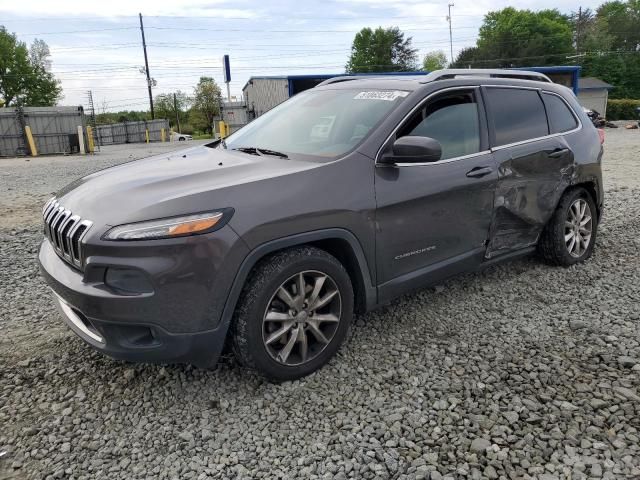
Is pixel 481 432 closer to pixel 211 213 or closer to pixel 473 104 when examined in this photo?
pixel 211 213

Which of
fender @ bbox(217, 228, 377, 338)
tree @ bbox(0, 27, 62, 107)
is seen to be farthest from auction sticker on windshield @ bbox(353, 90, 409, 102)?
tree @ bbox(0, 27, 62, 107)

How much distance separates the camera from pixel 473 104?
12.8 feet

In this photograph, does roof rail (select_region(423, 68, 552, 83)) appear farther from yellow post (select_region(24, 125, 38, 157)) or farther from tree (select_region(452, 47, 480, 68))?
tree (select_region(452, 47, 480, 68))

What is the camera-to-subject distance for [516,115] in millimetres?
4227

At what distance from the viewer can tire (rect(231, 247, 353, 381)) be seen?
274 centimetres

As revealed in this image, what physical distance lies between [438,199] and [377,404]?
142 centimetres

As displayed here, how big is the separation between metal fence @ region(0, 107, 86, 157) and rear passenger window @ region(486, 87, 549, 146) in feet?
91.1

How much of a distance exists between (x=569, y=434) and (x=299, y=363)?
1441mm

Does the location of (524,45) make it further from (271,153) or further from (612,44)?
(271,153)

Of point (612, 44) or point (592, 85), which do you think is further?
point (612, 44)

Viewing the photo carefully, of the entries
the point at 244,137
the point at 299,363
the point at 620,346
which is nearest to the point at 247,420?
the point at 299,363

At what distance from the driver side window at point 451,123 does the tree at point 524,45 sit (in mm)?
73355

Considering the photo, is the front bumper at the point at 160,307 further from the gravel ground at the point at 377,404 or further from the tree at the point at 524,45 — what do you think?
the tree at the point at 524,45

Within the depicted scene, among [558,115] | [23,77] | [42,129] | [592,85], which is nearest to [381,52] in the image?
[592,85]
